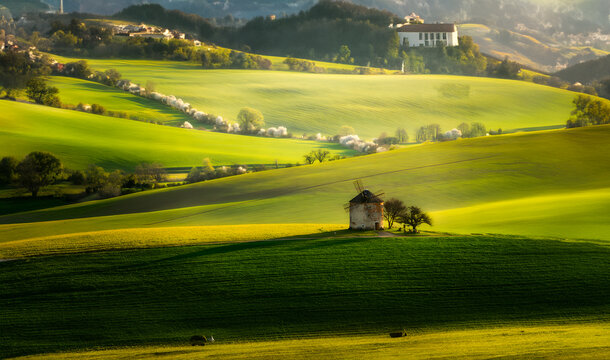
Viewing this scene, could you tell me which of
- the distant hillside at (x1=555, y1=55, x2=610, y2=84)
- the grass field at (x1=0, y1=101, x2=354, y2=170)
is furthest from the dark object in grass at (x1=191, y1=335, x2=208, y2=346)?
the distant hillside at (x1=555, y1=55, x2=610, y2=84)

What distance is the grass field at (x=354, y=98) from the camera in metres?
99.2

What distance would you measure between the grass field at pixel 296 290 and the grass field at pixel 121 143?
41.0 metres

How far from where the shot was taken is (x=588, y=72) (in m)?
127

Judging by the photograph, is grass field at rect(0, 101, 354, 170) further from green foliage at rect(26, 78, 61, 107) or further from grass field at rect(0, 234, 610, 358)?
grass field at rect(0, 234, 610, 358)

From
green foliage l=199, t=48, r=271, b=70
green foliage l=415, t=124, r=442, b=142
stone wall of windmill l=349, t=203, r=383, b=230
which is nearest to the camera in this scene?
stone wall of windmill l=349, t=203, r=383, b=230

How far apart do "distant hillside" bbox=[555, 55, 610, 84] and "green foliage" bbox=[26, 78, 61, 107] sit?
284 ft

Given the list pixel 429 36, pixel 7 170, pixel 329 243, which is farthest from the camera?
pixel 429 36

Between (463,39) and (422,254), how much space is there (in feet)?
360

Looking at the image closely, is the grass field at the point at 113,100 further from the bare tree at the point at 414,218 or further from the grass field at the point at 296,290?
the grass field at the point at 296,290

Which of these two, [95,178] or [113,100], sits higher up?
[113,100]

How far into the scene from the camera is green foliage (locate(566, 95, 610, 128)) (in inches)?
3044

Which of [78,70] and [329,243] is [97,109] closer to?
[78,70]

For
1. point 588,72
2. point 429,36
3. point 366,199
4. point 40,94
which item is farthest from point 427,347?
point 429,36

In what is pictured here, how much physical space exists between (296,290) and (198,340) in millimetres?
5396
